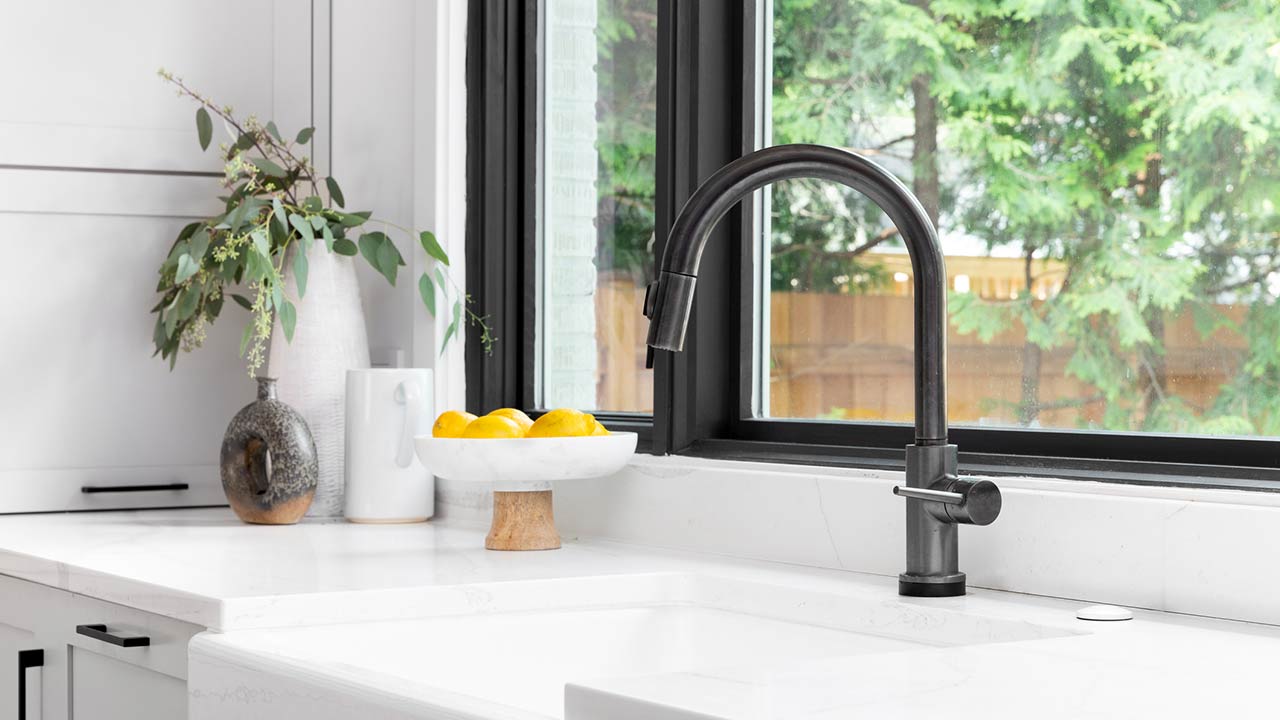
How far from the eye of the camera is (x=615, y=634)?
144 cm

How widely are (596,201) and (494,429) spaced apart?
51cm

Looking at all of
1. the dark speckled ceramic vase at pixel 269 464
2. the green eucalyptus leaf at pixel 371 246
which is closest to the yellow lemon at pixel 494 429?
the dark speckled ceramic vase at pixel 269 464

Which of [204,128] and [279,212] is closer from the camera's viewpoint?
[279,212]

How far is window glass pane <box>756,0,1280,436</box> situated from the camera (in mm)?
1393

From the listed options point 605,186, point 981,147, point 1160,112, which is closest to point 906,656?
point 1160,112

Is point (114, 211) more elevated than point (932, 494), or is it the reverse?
point (114, 211)

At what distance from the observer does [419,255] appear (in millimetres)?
2168

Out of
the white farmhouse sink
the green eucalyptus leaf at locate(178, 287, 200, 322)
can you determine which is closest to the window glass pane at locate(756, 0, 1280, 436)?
the white farmhouse sink

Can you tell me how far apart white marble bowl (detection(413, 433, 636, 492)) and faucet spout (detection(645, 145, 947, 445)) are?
36cm

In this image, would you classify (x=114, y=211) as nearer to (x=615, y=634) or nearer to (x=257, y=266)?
(x=257, y=266)

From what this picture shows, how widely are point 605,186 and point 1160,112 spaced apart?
2.70 ft

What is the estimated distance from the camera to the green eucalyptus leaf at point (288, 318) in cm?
205

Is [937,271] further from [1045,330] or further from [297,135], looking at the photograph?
[297,135]

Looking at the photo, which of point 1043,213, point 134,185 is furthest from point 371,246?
point 1043,213
